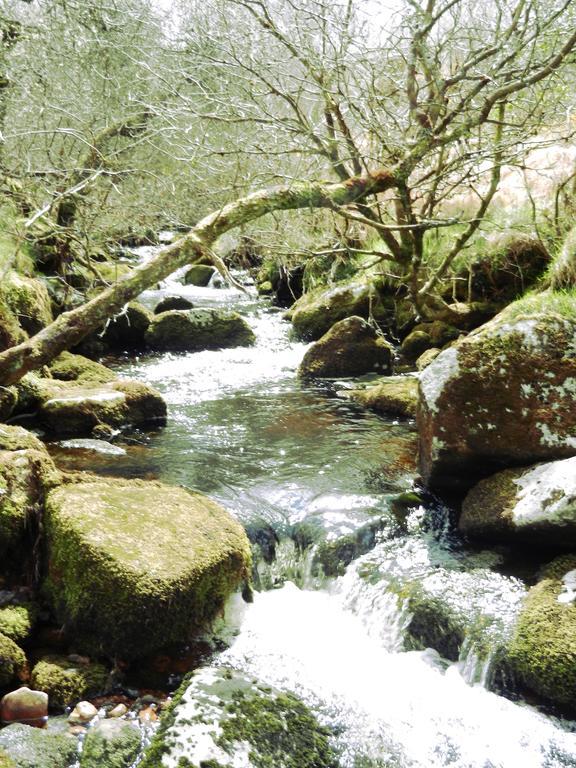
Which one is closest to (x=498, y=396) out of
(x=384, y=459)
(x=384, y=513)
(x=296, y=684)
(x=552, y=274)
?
(x=384, y=513)

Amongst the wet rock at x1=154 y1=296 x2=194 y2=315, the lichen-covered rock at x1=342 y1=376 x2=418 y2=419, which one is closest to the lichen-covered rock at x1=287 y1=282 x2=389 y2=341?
the wet rock at x1=154 y1=296 x2=194 y2=315

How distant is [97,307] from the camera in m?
5.45

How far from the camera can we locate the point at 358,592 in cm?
425

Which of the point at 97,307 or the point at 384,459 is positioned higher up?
the point at 97,307

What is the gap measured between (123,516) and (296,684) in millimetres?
1399

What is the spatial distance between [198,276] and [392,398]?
12.1 metres

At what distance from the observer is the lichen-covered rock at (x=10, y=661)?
3.15 meters

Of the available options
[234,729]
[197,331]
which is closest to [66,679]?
[234,729]

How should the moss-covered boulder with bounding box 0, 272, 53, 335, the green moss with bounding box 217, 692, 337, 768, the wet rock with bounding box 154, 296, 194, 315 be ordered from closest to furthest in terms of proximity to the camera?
the green moss with bounding box 217, 692, 337, 768
the moss-covered boulder with bounding box 0, 272, 53, 335
the wet rock with bounding box 154, 296, 194, 315

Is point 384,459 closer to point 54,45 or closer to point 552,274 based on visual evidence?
point 552,274

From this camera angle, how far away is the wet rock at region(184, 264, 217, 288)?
18516mm

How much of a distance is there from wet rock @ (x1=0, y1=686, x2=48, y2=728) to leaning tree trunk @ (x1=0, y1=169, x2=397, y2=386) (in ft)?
9.67

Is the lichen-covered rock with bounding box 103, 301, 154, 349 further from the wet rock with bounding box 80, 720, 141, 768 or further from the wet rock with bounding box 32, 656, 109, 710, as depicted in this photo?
the wet rock with bounding box 80, 720, 141, 768

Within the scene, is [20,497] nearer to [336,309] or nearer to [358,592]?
[358,592]
